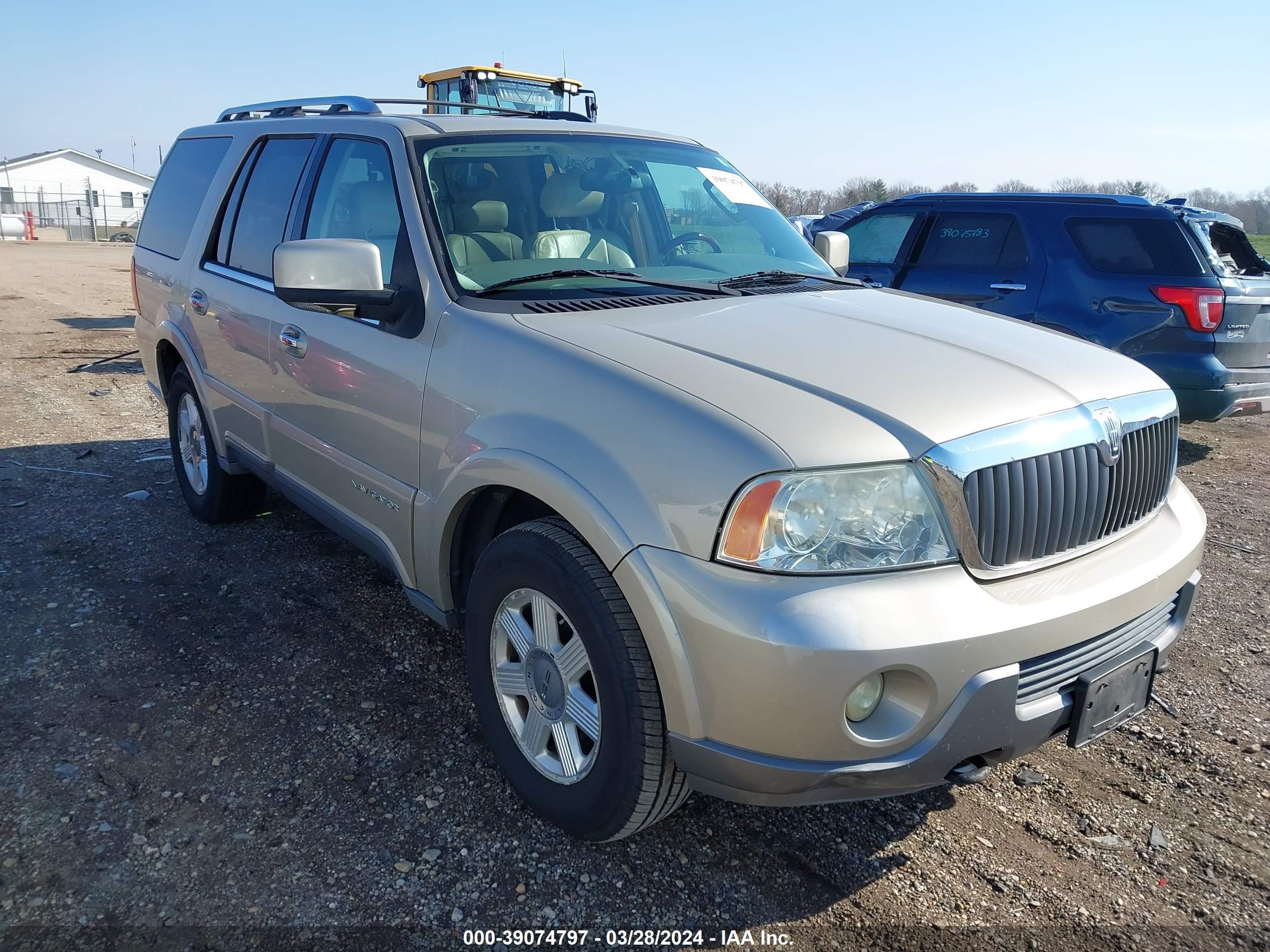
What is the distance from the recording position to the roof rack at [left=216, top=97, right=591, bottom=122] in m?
4.07

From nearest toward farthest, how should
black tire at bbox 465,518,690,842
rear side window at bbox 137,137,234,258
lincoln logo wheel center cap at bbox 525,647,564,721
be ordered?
black tire at bbox 465,518,690,842 < lincoln logo wheel center cap at bbox 525,647,564,721 < rear side window at bbox 137,137,234,258

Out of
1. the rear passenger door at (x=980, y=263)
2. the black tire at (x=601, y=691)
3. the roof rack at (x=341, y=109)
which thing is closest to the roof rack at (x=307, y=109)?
the roof rack at (x=341, y=109)

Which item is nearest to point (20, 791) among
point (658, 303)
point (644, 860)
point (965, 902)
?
point (644, 860)

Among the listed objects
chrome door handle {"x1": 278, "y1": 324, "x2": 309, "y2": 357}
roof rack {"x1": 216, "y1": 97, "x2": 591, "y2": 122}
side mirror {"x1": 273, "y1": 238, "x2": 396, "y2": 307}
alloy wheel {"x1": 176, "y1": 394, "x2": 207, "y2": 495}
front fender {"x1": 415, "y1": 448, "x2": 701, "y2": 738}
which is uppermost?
roof rack {"x1": 216, "y1": 97, "x2": 591, "y2": 122}

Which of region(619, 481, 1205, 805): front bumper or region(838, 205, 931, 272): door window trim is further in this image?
region(838, 205, 931, 272): door window trim

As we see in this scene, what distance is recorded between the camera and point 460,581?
303 centimetres

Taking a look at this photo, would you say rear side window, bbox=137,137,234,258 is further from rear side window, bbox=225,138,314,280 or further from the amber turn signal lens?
the amber turn signal lens

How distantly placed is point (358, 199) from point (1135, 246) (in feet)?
18.1

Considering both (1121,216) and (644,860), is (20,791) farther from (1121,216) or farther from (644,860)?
(1121,216)

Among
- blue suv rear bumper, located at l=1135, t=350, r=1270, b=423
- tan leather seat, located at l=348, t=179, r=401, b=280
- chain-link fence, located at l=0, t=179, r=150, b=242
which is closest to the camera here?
tan leather seat, located at l=348, t=179, r=401, b=280

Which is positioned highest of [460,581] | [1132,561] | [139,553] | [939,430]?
[939,430]

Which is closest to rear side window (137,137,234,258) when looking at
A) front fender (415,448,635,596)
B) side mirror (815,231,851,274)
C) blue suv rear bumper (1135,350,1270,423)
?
front fender (415,448,635,596)

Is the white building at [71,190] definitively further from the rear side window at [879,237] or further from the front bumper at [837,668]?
the front bumper at [837,668]

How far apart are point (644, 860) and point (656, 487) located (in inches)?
43.6
